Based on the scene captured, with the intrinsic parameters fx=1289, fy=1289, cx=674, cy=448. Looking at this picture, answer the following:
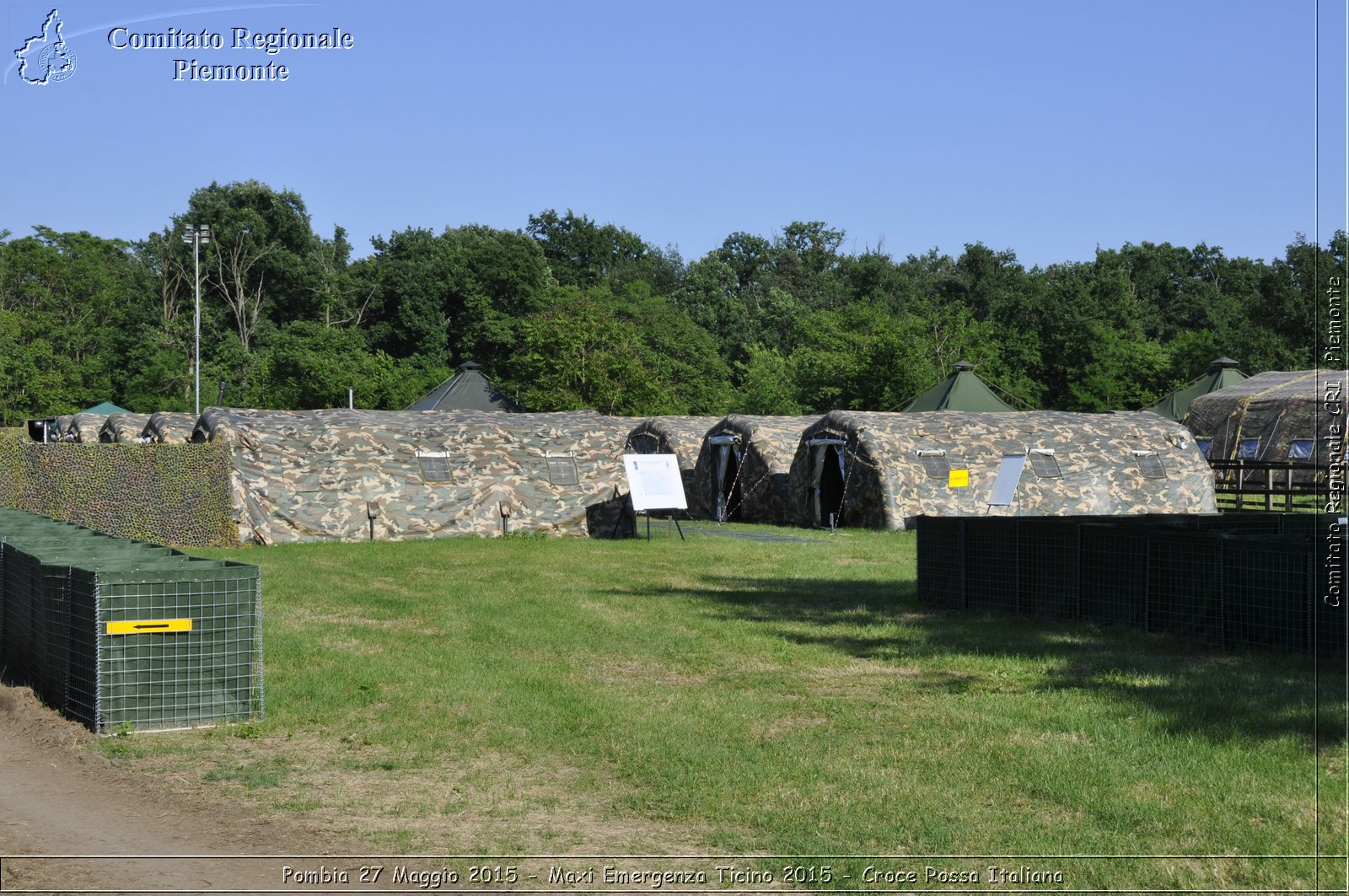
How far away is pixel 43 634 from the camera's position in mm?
10000

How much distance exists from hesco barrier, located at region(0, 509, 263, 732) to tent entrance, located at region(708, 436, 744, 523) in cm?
2304

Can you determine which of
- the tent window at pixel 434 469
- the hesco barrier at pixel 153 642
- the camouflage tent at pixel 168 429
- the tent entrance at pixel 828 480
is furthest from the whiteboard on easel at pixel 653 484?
the hesco barrier at pixel 153 642

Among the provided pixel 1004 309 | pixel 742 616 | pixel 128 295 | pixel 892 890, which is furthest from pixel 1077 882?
pixel 128 295

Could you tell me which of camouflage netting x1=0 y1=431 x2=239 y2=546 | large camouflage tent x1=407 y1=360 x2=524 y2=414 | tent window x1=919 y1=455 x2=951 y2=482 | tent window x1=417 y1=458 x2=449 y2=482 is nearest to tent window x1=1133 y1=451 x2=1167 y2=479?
tent window x1=919 y1=455 x2=951 y2=482

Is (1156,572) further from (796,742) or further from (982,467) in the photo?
(982,467)

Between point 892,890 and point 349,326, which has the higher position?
point 349,326

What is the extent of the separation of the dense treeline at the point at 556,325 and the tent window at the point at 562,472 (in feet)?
70.2

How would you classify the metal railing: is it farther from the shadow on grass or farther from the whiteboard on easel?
the shadow on grass

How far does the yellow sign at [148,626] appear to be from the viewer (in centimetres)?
882

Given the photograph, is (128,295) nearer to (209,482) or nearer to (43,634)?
(209,482)

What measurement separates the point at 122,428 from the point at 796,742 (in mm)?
34401

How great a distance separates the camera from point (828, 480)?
30438 millimetres

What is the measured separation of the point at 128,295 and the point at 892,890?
69574mm

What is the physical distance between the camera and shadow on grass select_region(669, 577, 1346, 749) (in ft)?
29.0
